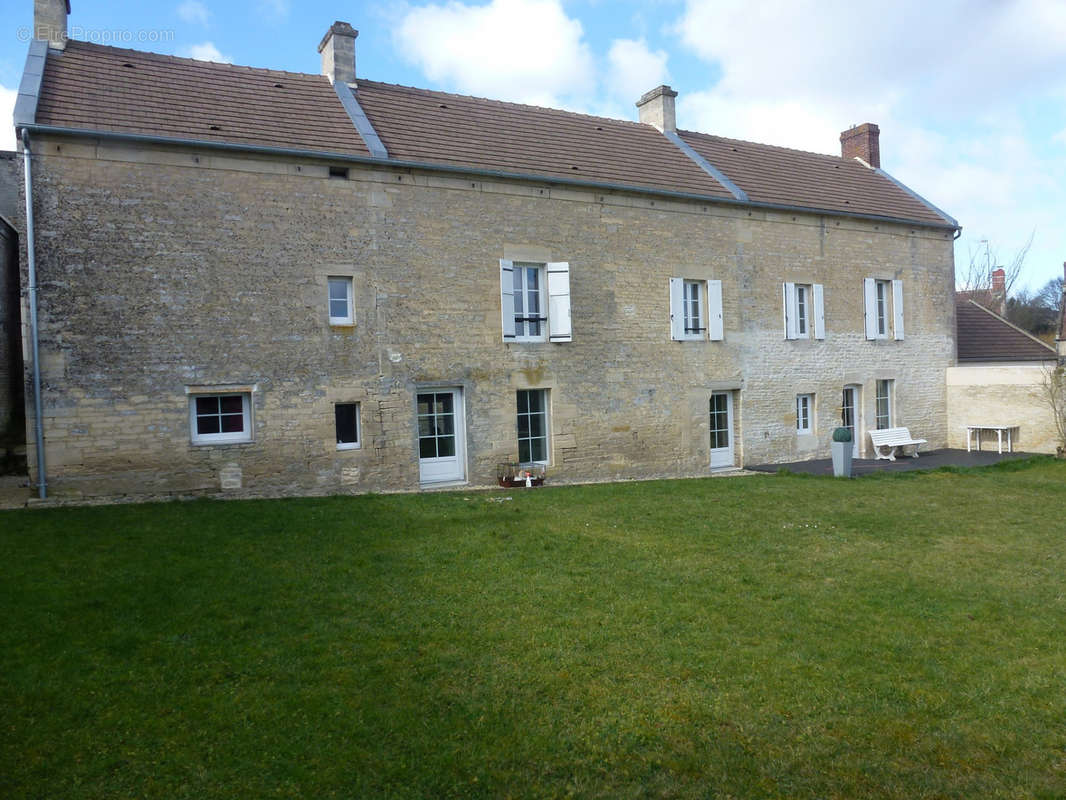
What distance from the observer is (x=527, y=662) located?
15.4ft

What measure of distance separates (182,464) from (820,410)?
12130 millimetres

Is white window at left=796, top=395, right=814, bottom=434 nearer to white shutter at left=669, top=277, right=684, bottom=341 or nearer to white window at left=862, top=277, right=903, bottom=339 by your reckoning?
white window at left=862, top=277, right=903, bottom=339

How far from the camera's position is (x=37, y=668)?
446cm

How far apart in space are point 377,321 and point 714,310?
648 cm

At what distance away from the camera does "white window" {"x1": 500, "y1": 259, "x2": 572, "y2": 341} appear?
12.8 meters

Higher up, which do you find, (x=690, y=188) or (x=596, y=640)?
(x=690, y=188)

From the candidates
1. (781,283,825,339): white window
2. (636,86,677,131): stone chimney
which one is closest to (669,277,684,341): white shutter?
(781,283,825,339): white window

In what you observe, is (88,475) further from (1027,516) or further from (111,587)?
(1027,516)

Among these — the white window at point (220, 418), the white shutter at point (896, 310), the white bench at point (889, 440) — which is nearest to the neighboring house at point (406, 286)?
the white window at point (220, 418)

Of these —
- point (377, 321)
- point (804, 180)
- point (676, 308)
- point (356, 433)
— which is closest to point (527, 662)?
point (356, 433)

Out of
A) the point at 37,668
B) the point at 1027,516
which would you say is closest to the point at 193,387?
the point at 37,668

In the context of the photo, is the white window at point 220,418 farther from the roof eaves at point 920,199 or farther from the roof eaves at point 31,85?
the roof eaves at point 920,199

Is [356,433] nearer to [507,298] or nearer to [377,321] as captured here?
[377,321]

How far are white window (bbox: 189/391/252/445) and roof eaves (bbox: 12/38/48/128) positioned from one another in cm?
395
